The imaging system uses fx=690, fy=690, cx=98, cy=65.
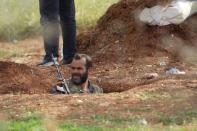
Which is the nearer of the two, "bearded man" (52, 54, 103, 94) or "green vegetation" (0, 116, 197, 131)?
"green vegetation" (0, 116, 197, 131)

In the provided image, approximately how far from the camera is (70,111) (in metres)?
5.79

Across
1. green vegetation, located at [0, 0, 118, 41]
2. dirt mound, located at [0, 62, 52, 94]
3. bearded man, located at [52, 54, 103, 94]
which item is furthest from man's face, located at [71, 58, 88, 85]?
green vegetation, located at [0, 0, 118, 41]

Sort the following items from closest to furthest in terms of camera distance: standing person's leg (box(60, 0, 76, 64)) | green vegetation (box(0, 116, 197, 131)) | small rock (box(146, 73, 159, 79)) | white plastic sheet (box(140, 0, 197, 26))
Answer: green vegetation (box(0, 116, 197, 131)), small rock (box(146, 73, 159, 79)), standing person's leg (box(60, 0, 76, 64)), white plastic sheet (box(140, 0, 197, 26))

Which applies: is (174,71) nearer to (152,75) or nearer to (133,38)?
(152,75)

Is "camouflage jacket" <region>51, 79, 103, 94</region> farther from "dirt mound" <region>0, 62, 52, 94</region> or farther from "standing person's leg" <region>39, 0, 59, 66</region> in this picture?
"standing person's leg" <region>39, 0, 59, 66</region>

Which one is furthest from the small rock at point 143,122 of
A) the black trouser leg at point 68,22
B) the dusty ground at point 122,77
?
the black trouser leg at point 68,22

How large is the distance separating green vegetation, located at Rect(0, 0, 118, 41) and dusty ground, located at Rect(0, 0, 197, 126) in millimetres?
1440

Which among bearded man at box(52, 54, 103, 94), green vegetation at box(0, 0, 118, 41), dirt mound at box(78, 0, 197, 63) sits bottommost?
green vegetation at box(0, 0, 118, 41)

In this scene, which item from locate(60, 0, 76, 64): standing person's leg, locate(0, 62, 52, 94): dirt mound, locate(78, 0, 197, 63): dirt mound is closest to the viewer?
locate(0, 62, 52, 94): dirt mound

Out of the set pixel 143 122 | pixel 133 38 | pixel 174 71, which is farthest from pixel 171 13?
pixel 143 122

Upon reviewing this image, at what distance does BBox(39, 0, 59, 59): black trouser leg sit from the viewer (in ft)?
30.8

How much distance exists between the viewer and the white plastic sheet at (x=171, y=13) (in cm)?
1024

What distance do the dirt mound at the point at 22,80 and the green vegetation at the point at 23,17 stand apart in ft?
22.1

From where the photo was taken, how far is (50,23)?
950 centimetres
